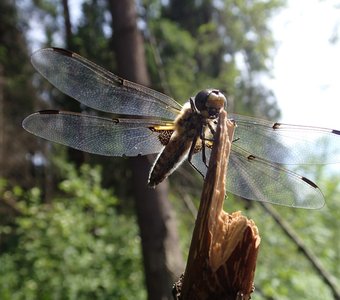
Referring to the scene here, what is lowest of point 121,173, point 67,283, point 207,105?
point 67,283

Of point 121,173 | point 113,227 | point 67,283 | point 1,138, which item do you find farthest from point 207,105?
point 1,138

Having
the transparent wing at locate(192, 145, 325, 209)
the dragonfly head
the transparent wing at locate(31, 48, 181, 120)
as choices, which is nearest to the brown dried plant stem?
the dragonfly head

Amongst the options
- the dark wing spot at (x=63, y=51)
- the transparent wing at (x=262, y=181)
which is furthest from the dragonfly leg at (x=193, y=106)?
the dark wing spot at (x=63, y=51)

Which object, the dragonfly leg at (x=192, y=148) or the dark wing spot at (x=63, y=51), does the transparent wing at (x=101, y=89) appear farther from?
the dragonfly leg at (x=192, y=148)

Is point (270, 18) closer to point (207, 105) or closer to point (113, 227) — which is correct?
point (113, 227)

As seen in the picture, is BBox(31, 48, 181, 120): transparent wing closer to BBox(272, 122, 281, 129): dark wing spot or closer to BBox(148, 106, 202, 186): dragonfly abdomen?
BBox(148, 106, 202, 186): dragonfly abdomen
